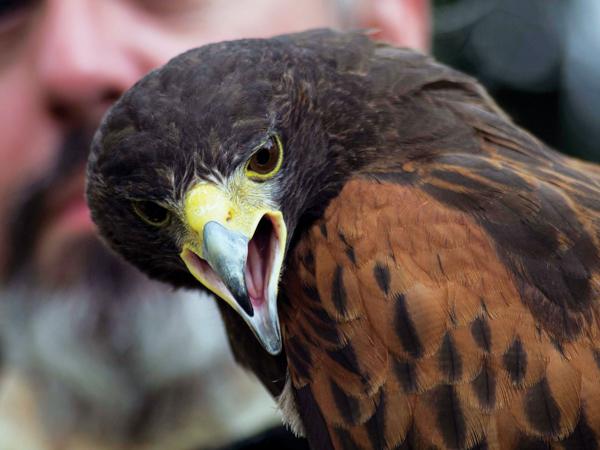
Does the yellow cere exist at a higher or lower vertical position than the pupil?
lower

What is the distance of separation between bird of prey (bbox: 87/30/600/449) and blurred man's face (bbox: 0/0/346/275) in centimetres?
121

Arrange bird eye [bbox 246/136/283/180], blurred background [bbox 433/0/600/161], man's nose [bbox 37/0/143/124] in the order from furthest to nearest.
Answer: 1. blurred background [bbox 433/0/600/161]
2. man's nose [bbox 37/0/143/124]
3. bird eye [bbox 246/136/283/180]

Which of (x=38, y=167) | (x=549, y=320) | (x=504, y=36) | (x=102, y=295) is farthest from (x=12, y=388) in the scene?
(x=504, y=36)

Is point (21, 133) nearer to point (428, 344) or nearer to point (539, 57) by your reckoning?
point (428, 344)

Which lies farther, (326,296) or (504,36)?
(504,36)

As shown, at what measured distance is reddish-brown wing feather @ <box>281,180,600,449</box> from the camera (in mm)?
1672

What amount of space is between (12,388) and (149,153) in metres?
2.76

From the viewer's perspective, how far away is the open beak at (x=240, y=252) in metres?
1.64

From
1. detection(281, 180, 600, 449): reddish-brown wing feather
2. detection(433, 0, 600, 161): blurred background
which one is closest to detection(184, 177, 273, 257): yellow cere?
detection(281, 180, 600, 449): reddish-brown wing feather

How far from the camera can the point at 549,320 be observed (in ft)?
5.56

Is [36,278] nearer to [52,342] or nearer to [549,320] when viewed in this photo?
[52,342]

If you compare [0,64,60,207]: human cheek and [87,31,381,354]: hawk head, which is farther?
[0,64,60,207]: human cheek

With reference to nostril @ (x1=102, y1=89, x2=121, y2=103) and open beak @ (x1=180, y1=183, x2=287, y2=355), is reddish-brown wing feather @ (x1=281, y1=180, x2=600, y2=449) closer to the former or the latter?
open beak @ (x1=180, y1=183, x2=287, y2=355)

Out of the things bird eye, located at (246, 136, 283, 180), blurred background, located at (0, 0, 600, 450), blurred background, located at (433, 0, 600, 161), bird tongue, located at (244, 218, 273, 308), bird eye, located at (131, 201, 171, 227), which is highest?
bird eye, located at (246, 136, 283, 180)
